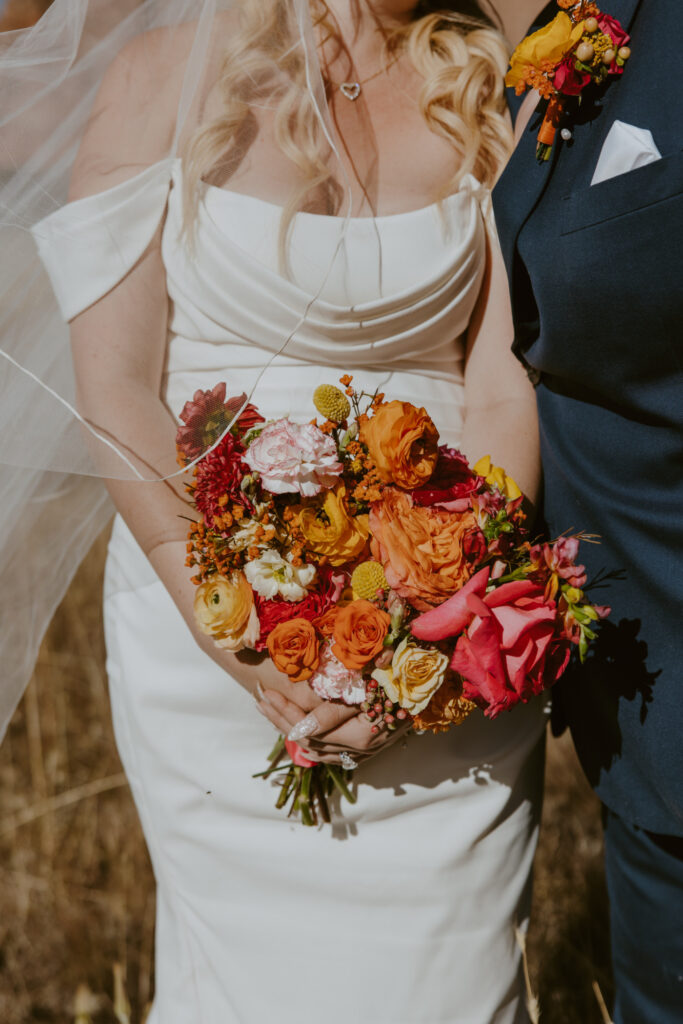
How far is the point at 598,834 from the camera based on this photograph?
3389mm

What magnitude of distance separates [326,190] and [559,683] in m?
1.08

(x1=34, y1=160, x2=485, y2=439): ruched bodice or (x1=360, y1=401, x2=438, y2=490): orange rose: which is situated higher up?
(x1=34, y1=160, x2=485, y2=439): ruched bodice

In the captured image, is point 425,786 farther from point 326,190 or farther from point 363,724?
point 326,190

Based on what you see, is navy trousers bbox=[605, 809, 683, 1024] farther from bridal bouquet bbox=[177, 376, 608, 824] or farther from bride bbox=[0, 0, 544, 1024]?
bridal bouquet bbox=[177, 376, 608, 824]

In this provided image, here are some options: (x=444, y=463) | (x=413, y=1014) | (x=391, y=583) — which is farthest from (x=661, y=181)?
(x=413, y=1014)

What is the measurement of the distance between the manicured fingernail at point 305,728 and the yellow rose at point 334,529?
313 mm

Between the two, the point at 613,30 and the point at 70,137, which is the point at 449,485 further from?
the point at 70,137

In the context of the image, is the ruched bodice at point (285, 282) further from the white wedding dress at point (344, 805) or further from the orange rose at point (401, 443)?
the orange rose at point (401, 443)

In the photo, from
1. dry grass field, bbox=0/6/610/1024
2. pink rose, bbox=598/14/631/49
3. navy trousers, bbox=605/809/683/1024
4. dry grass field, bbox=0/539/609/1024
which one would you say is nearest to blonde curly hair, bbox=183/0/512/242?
pink rose, bbox=598/14/631/49

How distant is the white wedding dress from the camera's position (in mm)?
1736

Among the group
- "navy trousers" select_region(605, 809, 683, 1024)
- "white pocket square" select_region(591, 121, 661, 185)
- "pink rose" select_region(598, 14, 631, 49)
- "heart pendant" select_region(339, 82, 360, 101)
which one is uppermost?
"heart pendant" select_region(339, 82, 360, 101)

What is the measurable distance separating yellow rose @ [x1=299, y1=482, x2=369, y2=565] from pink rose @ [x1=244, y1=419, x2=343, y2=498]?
35mm

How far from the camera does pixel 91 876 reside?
125 inches

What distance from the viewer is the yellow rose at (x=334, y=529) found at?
1379 millimetres
